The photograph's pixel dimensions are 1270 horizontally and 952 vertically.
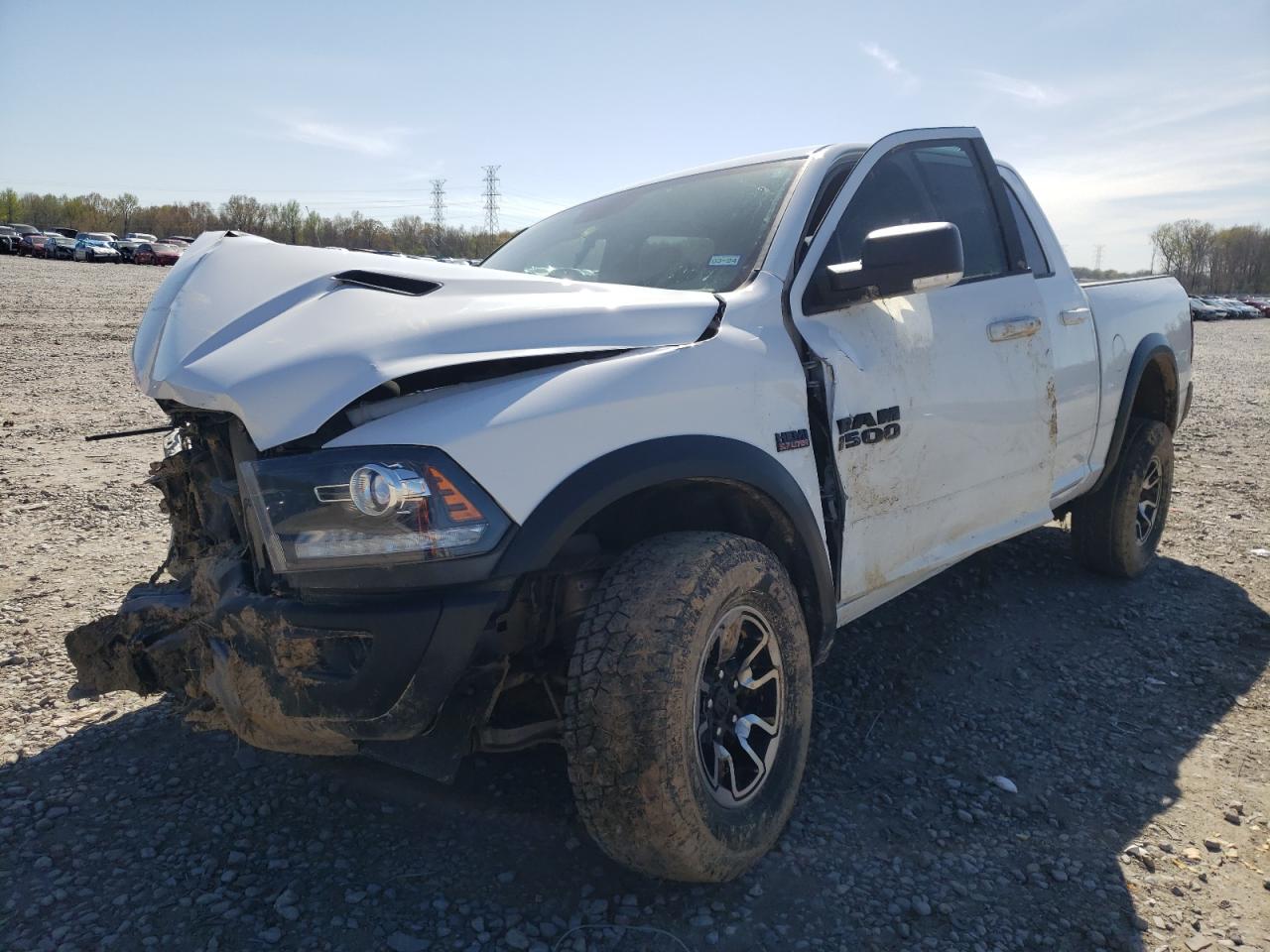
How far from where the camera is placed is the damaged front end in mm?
1830

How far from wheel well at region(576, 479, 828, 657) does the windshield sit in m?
0.65

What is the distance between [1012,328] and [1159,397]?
6.71 ft

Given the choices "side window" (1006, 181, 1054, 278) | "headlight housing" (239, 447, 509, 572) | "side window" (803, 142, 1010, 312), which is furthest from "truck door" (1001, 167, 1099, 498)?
"headlight housing" (239, 447, 509, 572)

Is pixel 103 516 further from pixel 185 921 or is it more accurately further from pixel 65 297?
pixel 65 297

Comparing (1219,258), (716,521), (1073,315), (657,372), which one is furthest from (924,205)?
(1219,258)

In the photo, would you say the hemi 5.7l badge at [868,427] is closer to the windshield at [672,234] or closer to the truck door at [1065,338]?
the windshield at [672,234]

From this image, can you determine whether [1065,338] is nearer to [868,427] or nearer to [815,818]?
[868,427]

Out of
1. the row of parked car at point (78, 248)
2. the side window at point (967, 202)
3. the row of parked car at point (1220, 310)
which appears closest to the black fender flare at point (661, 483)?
the side window at point (967, 202)

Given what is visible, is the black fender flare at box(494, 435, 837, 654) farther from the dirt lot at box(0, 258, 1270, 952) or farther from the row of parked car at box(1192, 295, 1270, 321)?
the row of parked car at box(1192, 295, 1270, 321)

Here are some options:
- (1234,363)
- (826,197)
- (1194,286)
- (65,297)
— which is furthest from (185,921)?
(1194,286)

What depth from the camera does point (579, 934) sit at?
211 centimetres

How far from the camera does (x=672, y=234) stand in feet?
10.2

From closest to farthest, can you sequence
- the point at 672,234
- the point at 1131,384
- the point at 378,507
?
the point at 378,507 → the point at 672,234 → the point at 1131,384

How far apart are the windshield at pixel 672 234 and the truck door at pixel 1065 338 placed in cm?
139
